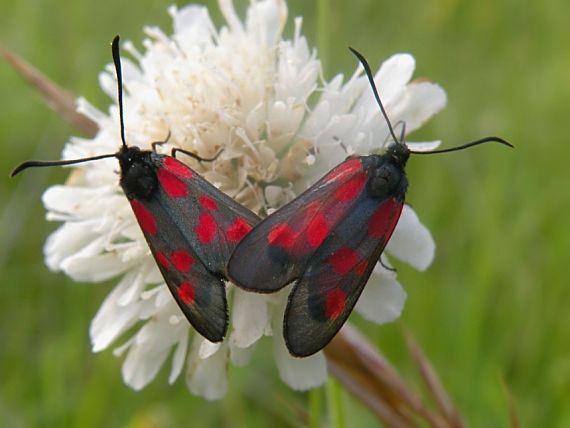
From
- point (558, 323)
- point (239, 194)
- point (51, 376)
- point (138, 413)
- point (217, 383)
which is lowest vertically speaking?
point (558, 323)

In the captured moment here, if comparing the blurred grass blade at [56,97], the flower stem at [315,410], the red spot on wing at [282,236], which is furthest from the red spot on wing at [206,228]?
the blurred grass blade at [56,97]

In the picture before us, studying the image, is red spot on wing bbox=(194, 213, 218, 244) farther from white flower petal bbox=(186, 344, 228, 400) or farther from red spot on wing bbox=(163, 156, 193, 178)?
white flower petal bbox=(186, 344, 228, 400)

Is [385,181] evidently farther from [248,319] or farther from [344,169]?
[248,319]

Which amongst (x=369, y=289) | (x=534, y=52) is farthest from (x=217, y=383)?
(x=534, y=52)

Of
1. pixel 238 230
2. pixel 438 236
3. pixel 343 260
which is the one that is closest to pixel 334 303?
pixel 343 260

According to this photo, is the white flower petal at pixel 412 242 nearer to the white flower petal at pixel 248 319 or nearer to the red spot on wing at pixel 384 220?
the red spot on wing at pixel 384 220

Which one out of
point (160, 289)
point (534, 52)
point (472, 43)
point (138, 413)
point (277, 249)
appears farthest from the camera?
point (472, 43)

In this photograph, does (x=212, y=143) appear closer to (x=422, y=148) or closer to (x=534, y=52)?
(x=422, y=148)

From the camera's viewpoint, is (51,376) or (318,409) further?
(51,376)
